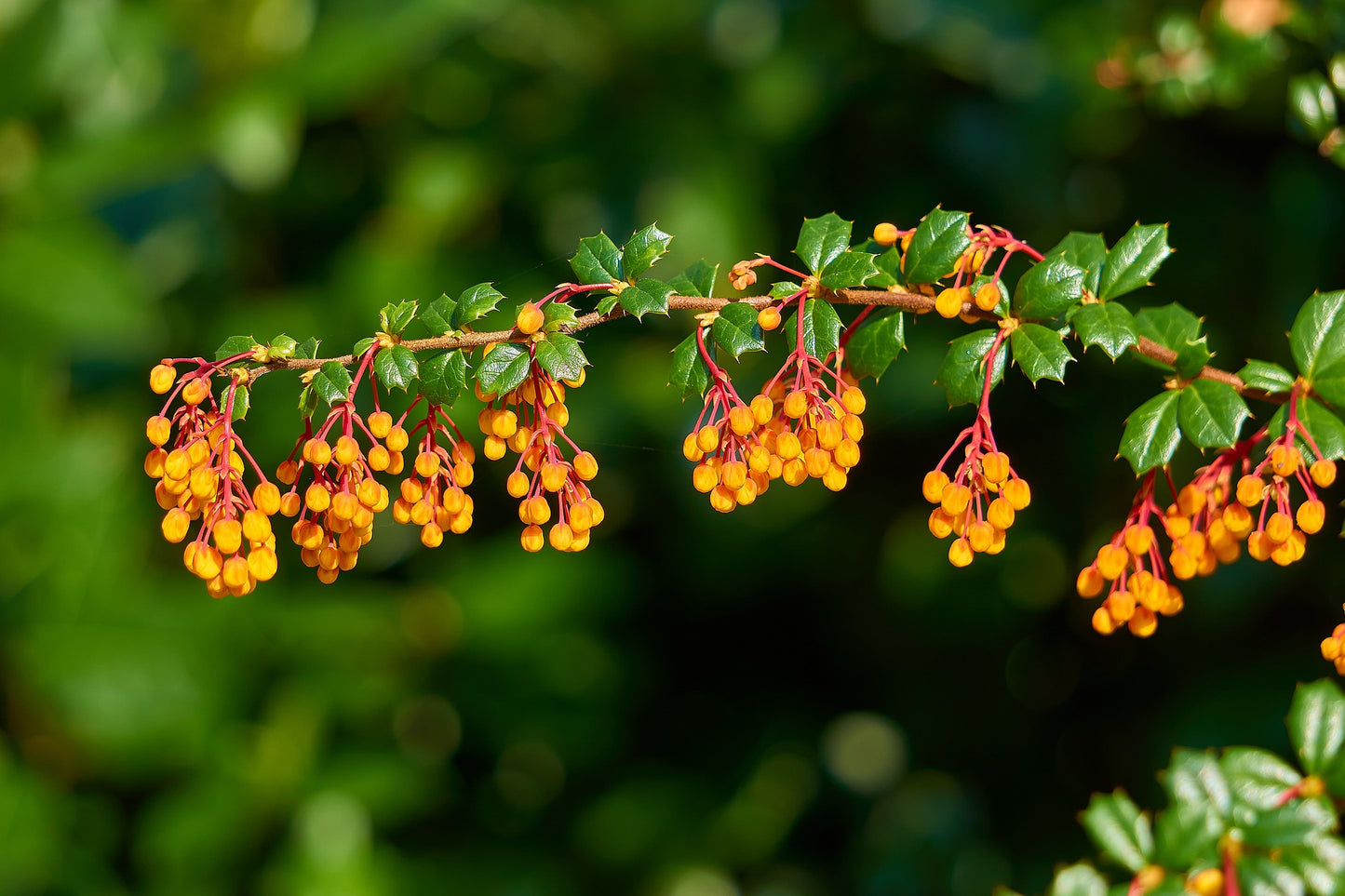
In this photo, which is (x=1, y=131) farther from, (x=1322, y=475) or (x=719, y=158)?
(x=1322, y=475)

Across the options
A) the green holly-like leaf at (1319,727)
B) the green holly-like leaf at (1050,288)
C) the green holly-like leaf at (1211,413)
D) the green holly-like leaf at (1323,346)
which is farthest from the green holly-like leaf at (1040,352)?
the green holly-like leaf at (1319,727)

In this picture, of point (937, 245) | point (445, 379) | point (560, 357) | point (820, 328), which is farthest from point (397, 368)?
point (937, 245)

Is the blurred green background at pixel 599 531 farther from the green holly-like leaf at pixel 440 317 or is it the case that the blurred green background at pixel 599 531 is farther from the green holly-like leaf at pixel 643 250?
the green holly-like leaf at pixel 440 317

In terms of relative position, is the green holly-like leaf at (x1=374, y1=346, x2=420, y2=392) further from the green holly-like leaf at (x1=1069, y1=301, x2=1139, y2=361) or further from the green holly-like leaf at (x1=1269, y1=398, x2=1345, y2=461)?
the green holly-like leaf at (x1=1269, y1=398, x2=1345, y2=461)

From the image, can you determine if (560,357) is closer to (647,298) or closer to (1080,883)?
(647,298)

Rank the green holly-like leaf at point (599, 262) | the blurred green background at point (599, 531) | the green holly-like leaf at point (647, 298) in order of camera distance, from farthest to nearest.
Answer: the blurred green background at point (599, 531) < the green holly-like leaf at point (599, 262) < the green holly-like leaf at point (647, 298)

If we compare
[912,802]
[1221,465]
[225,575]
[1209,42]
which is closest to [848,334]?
[1221,465]

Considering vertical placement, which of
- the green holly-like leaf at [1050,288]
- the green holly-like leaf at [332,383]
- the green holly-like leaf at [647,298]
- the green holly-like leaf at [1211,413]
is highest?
the green holly-like leaf at [332,383]

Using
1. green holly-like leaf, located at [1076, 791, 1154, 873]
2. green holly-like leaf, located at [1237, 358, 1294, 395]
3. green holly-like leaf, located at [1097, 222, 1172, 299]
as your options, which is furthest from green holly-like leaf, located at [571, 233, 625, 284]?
green holly-like leaf, located at [1076, 791, 1154, 873]
